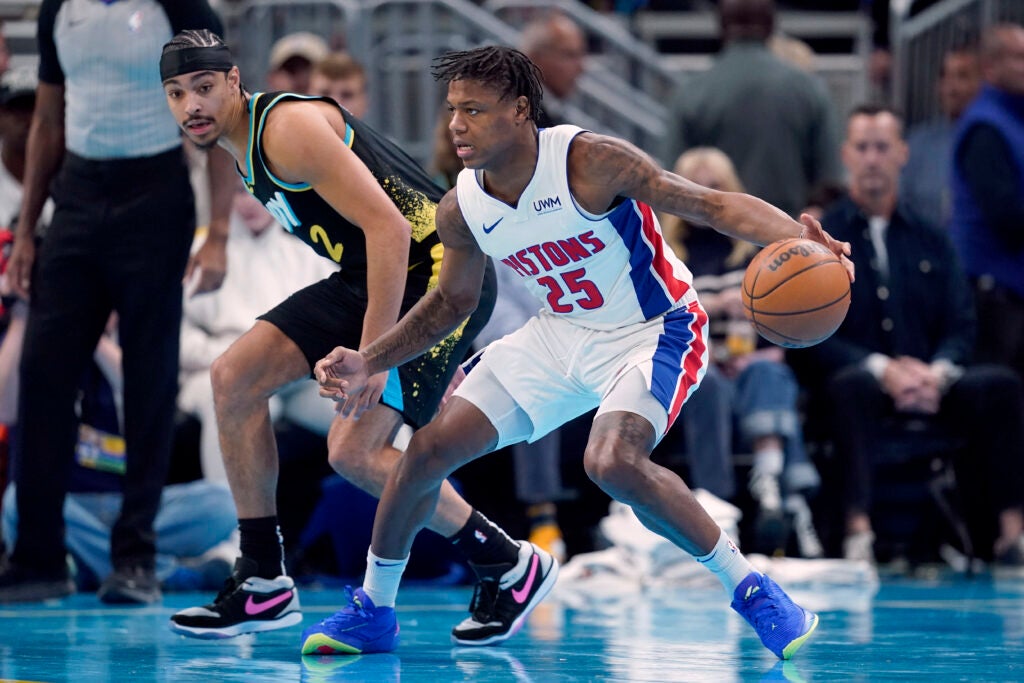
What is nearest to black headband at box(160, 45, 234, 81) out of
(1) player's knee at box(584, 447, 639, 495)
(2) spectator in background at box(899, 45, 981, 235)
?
(1) player's knee at box(584, 447, 639, 495)

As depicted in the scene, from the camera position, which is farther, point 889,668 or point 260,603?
point 260,603

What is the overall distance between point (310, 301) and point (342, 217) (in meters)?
0.29

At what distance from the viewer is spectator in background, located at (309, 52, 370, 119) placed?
25.0ft

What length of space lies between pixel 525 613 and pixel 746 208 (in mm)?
1587

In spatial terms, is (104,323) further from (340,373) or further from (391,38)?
(391,38)

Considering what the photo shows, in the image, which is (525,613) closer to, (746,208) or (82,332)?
(746,208)

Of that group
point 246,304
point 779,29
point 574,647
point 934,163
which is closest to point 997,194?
point 934,163

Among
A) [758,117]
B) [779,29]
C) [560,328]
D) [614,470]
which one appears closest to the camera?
[614,470]

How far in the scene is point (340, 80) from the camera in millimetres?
7637

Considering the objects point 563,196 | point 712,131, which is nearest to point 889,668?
point 563,196

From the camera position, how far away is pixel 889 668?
429 cm

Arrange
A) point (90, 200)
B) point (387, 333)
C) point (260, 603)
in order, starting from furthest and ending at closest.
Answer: point (90, 200) → point (260, 603) → point (387, 333)

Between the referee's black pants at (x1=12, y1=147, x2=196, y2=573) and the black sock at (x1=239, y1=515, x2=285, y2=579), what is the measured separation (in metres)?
1.39

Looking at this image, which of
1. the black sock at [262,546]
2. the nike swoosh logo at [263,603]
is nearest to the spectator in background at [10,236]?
the black sock at [262,546]
